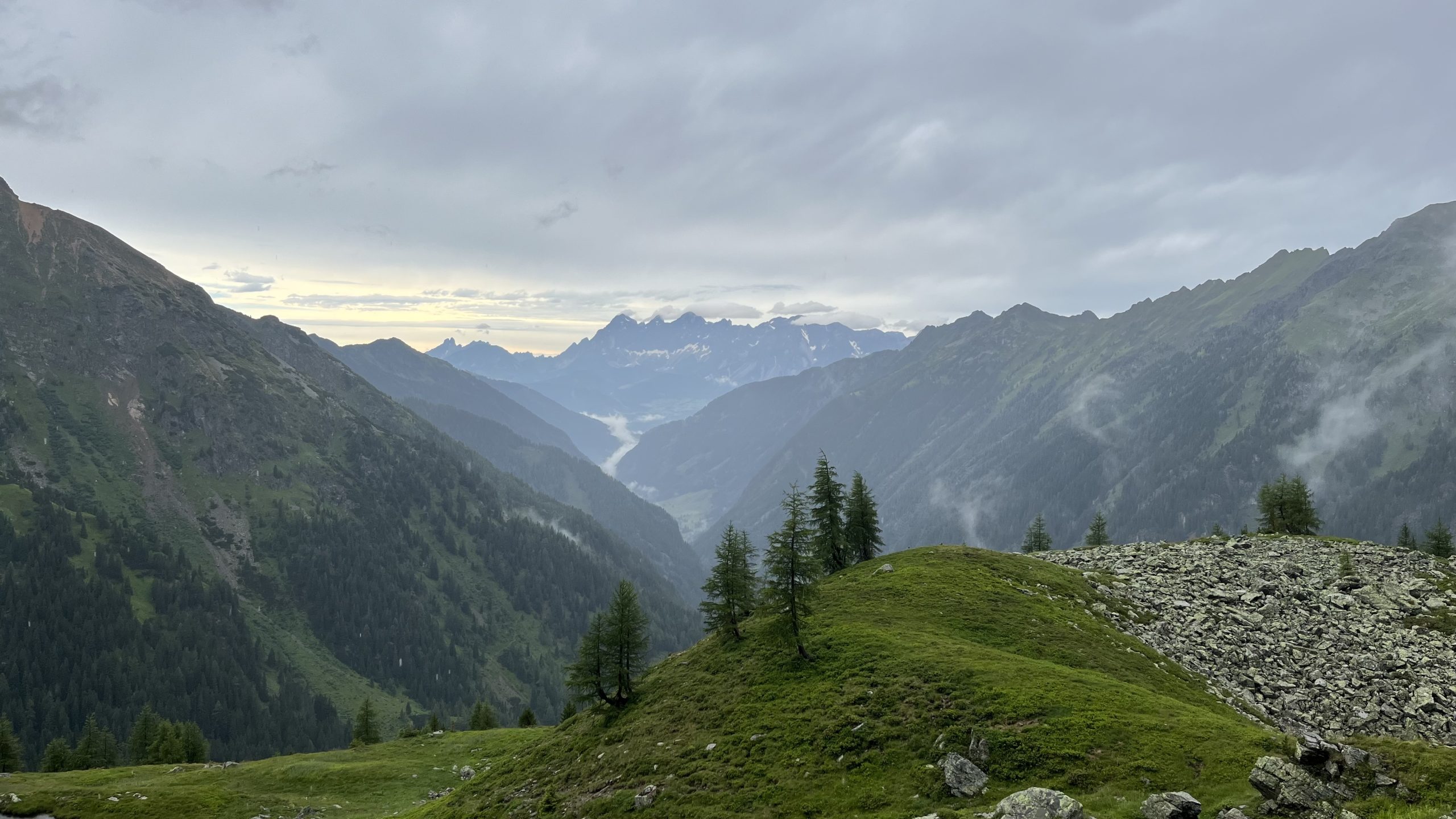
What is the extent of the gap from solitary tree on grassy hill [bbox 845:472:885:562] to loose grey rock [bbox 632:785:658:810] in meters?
48.7

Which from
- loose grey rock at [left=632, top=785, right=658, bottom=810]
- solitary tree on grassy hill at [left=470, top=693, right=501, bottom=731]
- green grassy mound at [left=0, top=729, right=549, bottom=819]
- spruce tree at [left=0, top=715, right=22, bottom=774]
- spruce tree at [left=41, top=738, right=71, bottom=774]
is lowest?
solitary tree on grassy hill at [left=470, top=693, right=501, bottom=731]

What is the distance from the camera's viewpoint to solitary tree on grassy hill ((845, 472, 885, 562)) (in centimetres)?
8219

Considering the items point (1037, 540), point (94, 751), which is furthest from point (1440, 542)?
point (94, 751)

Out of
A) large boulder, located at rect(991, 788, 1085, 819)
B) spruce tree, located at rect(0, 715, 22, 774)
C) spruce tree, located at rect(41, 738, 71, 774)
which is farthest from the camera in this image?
spruce tree, located at rect(41, 738, 71, 774)

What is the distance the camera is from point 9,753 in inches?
3231

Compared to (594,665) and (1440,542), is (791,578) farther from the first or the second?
(1440,542)

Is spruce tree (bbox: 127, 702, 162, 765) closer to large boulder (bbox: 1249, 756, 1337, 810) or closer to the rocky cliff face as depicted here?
large boulder (bbox: 1249, 756, 1337, 810)

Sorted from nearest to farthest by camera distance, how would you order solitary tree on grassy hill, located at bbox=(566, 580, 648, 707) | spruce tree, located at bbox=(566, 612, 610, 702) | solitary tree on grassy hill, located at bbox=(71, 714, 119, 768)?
spruce tree, located at bbox=(566, 612, 610, 702) → solitary tree on grassy hill, located at bbox=(566, 580, 648, 707) → solitary tree on grassy hill, located at bbox=(71, 714, 119, 768)

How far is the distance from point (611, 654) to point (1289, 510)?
103 meters

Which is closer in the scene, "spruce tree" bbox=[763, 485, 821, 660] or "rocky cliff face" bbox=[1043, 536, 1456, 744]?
"rocky cliff face" bbox=[1043, 536, 1456, 744]

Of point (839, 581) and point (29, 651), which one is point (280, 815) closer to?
point (839, 581)

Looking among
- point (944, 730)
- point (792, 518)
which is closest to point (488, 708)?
point (792, 518)

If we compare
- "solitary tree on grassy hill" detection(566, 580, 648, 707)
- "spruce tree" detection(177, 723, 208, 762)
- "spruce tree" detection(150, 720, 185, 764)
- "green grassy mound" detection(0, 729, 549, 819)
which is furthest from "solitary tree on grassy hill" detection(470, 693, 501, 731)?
"solitary tree on grassy hill" detection(566, 580, 648, 707)

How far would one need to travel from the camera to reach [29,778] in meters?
66.0
